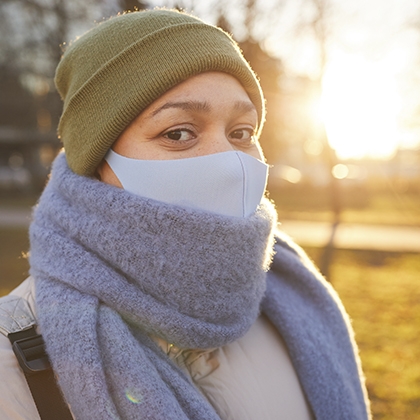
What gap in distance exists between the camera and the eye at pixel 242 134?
5.19 feet

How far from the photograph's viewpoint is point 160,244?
129 cm

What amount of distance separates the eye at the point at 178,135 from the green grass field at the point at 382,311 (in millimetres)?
929

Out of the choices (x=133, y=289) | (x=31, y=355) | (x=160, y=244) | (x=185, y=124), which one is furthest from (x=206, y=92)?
(x=31, y=355)

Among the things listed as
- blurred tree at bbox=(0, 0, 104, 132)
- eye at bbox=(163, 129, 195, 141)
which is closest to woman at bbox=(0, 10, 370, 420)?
eye at bbox=(163, 129, 195, 141)

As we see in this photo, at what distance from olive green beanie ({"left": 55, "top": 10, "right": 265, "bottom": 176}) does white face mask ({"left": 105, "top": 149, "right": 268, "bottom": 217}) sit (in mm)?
116

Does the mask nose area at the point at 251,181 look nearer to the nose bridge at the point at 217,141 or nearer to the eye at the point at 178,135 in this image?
the nose bridge at the point at 217,141

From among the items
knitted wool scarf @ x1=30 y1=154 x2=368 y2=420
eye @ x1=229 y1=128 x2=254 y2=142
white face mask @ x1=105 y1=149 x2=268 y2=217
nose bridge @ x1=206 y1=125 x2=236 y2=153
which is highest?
eye @ x1=229 y1=128 x2=254 y2=142

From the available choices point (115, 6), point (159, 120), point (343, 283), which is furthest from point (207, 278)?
point (343, 283)

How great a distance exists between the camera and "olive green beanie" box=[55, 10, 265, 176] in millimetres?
1407

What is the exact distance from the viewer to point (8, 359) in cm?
118

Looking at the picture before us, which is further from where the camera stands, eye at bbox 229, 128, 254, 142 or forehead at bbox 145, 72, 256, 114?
eye at bbox 229, 128, 254, 142

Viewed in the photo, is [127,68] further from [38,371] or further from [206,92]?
[38,371]

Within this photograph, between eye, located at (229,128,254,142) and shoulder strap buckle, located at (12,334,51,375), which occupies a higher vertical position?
eye, located at (229,128,254,142)

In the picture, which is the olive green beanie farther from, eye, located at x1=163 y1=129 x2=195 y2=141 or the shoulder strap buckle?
the shoulder strap buckle
